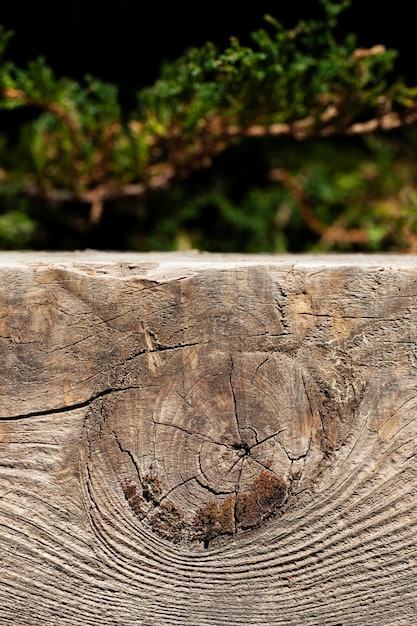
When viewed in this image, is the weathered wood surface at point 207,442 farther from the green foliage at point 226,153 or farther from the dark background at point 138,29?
the dark background at point 138,29

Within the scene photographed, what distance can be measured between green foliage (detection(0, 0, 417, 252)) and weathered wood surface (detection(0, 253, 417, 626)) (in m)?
0.90

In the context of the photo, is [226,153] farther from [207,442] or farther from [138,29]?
[207,442]

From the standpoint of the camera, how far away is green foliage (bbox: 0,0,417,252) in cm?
199

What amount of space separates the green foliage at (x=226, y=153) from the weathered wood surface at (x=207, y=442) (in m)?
0.90

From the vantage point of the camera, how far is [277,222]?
2842 millimetres

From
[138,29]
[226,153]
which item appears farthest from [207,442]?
[138,29]

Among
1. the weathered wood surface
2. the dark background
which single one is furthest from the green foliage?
the weathered wood surface

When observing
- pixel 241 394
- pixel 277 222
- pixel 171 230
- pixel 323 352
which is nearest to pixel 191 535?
pixel 241 394

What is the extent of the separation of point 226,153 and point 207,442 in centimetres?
200

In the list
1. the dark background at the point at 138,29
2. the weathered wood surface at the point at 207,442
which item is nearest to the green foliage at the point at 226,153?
the dark background at the point at 138,29

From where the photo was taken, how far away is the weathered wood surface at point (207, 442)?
123 cm

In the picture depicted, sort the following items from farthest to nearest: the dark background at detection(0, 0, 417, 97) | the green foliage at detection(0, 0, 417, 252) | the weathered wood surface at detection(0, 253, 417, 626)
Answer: the dark background at detection(0, 0, 417, 97)
the green foliage at detection(0, 0, 417, 252)
the weathered wood surface at detection(0, 253, 417, 626)

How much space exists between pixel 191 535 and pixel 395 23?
263 centimetres

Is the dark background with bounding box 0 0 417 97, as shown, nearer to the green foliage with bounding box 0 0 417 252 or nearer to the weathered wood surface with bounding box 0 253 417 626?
the green foliage with bounding box 0 0 417 252
